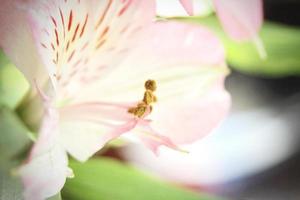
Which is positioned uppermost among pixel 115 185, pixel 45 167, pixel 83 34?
pixel 83 34

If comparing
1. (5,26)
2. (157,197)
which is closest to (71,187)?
(157,197)

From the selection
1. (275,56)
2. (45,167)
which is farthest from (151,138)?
(275,56)

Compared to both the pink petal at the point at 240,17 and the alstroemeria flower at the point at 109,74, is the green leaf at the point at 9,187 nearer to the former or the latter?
the alstroemeria flower at the point at 109,74

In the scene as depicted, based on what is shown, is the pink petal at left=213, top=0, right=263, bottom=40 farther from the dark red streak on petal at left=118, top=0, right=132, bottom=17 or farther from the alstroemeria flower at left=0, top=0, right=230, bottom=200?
the dark red streak on petal at left=118, top=0, right=132, bottom=17

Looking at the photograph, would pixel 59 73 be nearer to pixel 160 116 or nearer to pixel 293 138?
pixel 160 116

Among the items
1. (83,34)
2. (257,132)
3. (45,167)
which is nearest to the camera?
(45,167)

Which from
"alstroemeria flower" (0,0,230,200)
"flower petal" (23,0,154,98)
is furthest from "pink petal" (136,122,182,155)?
"flower petal" (23,0,154,98)

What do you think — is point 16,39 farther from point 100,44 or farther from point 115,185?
point 115,185
